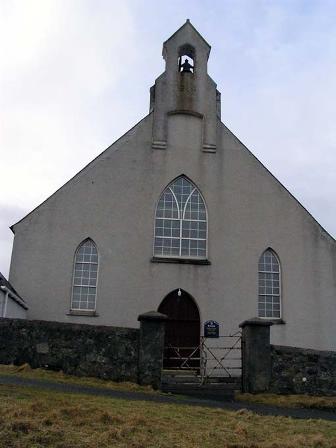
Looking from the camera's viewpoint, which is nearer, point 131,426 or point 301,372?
point 131,426

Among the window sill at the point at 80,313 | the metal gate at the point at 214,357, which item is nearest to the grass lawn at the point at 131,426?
the metal gate at the point at 214,357

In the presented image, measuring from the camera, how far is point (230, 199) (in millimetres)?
20547

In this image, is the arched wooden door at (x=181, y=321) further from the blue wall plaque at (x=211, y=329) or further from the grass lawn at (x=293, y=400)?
the grass lawn at (x=293, y=400)

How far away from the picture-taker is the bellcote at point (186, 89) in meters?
21.2

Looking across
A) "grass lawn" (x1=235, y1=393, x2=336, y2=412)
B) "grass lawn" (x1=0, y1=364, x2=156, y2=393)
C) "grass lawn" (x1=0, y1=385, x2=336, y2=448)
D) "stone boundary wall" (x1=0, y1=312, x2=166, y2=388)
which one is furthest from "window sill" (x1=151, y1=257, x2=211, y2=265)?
"grass lawn" (x1=0, y1=385, x2=336, y2=448)

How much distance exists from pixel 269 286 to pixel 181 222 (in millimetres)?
4184

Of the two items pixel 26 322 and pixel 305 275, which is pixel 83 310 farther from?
pixel 305 275

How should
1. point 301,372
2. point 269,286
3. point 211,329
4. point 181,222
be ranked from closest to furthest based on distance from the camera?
point 301,372 → point 211,329 → point 269,286 → point 181,222

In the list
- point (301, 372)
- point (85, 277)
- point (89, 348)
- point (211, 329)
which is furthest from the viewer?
point (85, 277)

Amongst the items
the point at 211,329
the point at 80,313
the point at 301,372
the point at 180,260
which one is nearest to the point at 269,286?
the point at 211,329

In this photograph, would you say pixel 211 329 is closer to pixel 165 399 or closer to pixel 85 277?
pixel 85 277

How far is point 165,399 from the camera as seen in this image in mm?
11469

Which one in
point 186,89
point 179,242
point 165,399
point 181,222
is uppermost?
point 186,89

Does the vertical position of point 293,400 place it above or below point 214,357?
below
